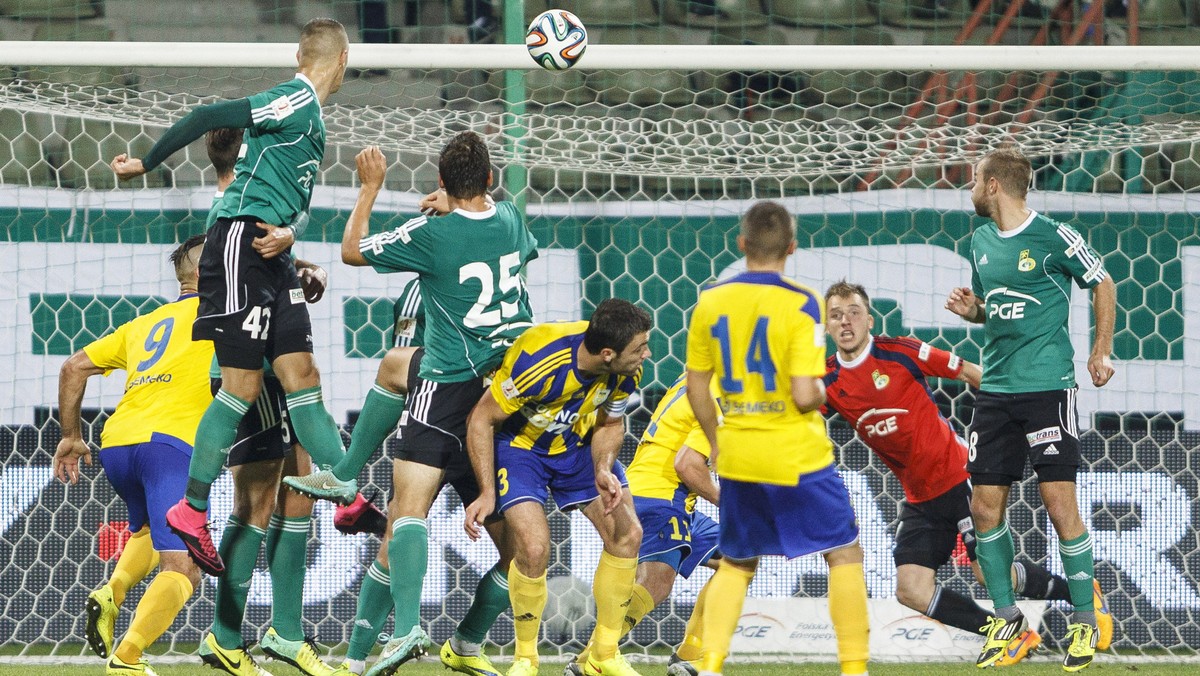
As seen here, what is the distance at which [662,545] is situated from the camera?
5738 mm

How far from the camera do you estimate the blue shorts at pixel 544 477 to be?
501 cm

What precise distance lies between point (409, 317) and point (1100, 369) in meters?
2.86

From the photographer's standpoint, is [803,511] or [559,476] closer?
[803,511]

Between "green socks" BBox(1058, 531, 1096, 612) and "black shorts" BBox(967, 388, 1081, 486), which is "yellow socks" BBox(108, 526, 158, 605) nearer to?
"black shorts" BBox(967, 388, 1081, 486)

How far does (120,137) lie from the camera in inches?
291

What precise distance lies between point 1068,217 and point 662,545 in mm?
2795

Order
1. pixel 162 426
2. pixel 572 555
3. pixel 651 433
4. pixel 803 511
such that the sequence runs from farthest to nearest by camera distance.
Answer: pixel 572 555 → pixel 651 433 → pixel 162 426 → pixel 803 511

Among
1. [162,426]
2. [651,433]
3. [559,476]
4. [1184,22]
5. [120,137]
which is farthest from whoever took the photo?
[1184,22]

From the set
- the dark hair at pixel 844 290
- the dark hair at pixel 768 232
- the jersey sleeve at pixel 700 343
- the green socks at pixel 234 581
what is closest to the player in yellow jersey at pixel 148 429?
the green socks at pixel 234 581

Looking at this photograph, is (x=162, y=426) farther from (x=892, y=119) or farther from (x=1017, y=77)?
(x=1017, y=77)

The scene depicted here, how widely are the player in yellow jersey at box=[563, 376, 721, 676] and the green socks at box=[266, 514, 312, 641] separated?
1.12 metres

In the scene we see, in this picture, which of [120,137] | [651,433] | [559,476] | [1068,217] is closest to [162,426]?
[559,476]

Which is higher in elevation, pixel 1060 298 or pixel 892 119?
pixel 892 119

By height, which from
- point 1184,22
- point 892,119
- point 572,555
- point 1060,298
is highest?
point 1184,22
